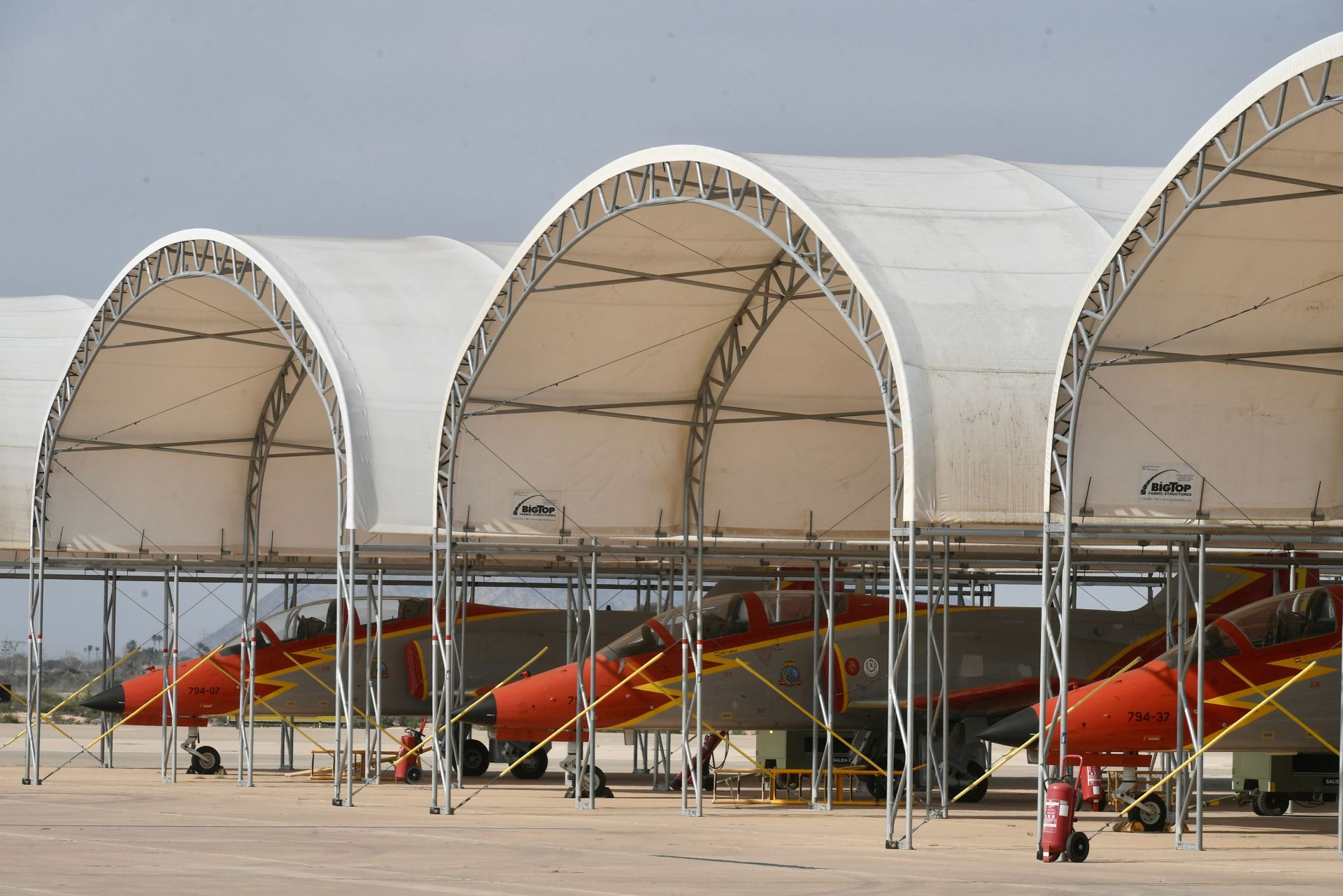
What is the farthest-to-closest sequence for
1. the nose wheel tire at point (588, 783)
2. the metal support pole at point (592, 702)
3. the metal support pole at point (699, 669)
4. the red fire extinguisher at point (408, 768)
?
the red fire extinguisher at point (408, 768), the nose wheel tire at point (588, 783), the metal support pole at point (699, 669), the metal support pole at point (592, 702)

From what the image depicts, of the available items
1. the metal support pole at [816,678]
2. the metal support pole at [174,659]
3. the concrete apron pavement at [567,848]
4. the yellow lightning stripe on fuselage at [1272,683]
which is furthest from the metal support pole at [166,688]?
the yellow lightning stripe on fuselage at [1272,683]

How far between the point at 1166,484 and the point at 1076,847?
13.2 feet

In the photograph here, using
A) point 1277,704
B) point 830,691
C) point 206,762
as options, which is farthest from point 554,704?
point 1277,704

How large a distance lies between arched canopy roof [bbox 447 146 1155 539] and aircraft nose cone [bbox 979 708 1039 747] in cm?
328

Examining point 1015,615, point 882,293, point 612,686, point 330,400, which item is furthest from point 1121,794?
point 330,400

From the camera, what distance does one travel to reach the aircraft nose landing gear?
34.3 metres

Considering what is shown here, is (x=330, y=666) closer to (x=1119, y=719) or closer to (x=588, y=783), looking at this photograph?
(x=588, y=783)

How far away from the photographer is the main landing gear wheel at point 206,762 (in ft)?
113

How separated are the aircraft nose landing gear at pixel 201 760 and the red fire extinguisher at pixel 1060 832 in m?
20.0

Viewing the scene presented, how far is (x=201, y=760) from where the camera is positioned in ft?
113

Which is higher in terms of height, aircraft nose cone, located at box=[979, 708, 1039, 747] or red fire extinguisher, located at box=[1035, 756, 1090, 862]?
aircraft nose cone, located at box=[979, 708, 1039, 747]

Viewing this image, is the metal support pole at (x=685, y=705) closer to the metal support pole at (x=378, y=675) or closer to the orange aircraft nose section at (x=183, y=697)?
the metal support pole at (x=378, y=675)

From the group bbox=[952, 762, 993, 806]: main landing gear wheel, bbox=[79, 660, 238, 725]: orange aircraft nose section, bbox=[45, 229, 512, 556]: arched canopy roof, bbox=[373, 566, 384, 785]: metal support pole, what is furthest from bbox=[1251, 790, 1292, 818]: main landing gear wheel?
bbox=[79, 660, 238, 725]: orange aircraft nose section

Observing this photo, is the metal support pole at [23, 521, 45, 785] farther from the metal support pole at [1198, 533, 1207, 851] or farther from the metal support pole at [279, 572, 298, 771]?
the metal support pole at [1198, 533, 1207, 851]
